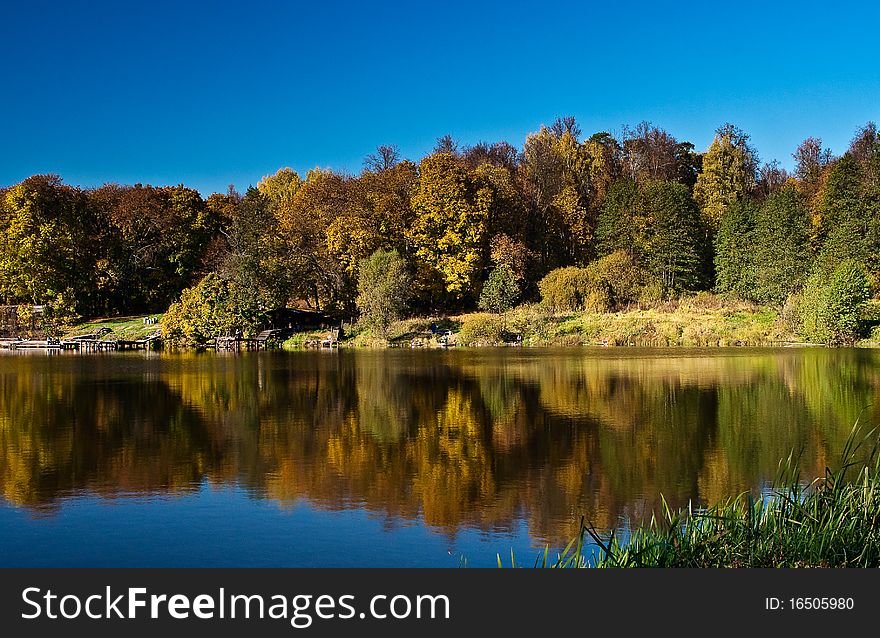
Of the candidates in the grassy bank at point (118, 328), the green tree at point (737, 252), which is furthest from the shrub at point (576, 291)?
the grassy bank at point (118, 328)

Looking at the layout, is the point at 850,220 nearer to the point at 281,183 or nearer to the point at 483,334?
the point at 483,334

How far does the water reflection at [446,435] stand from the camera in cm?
1080

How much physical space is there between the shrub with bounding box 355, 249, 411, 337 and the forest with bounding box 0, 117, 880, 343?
0.35 feet

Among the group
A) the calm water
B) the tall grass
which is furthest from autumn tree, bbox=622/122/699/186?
the tall grass

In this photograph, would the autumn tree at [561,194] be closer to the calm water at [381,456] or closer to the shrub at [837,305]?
the shrub at [837,305]

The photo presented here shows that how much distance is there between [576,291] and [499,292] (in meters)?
4.11

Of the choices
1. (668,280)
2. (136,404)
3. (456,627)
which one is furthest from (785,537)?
(668,280)

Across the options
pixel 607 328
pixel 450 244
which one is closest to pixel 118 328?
pixel 450 244

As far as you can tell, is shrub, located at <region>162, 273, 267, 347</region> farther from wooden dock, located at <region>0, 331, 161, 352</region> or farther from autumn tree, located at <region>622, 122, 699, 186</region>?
autumn tree, located at <region>622, 122, 699, 186</region>

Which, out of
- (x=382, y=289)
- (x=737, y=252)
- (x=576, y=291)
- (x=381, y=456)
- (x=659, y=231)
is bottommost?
(x=381, y=456)

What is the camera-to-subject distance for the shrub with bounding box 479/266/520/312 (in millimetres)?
46375

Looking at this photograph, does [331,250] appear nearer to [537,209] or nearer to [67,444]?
[537,209]

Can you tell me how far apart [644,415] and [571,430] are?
241 cm

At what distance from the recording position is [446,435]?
1555cm
